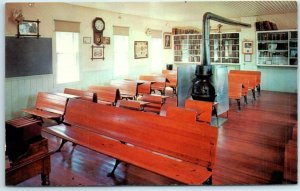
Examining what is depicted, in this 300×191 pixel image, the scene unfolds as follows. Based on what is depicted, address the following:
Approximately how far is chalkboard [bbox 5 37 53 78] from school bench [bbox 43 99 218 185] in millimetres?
676

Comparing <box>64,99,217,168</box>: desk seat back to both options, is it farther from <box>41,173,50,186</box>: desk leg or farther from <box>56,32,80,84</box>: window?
<box>41,173,50,186</box>: desk leg

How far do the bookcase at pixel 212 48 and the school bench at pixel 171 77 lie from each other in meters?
0.42

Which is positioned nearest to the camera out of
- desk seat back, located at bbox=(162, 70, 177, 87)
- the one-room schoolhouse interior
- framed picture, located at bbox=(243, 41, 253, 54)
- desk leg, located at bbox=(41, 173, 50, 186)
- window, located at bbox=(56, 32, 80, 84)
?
desk leg, located at bbox=(41, 173, 50, 186)

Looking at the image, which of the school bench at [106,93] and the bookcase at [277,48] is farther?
the school bench at [106,93]

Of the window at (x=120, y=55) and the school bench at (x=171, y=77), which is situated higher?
the window at (x=120, y=55)

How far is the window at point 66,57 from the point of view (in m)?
4.11

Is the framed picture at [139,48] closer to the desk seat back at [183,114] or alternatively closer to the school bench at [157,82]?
the school bench at [157,82]

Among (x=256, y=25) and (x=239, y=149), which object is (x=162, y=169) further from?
(x=256, y=25)

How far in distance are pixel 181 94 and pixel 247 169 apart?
1754 mm

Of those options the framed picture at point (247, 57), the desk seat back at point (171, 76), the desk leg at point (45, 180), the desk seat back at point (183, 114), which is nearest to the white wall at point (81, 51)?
the desk seat back at point (171, 76)

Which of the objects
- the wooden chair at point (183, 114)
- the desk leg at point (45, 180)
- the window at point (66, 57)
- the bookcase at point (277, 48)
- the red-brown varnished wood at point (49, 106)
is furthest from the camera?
the window at point (66, 57)

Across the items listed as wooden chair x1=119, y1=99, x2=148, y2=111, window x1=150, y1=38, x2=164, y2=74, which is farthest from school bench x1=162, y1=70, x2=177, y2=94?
wooden chair x1=119, y1=99, x2=148, y2=111

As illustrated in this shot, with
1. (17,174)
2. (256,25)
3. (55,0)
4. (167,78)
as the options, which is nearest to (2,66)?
(55,0)

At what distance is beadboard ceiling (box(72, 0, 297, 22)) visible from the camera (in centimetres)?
310
